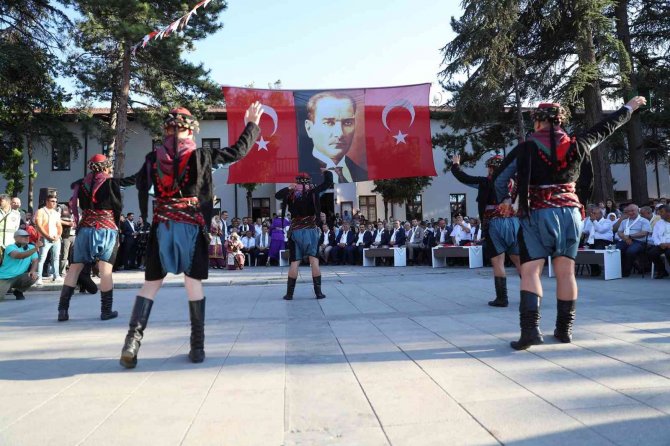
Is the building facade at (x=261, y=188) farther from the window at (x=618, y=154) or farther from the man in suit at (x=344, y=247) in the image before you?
the man in suit at (x=344, y=247)

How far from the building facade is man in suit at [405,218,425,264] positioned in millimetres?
18174

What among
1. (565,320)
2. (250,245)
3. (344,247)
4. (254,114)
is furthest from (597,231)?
(250,245)

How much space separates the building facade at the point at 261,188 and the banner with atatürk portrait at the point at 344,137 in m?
18.9

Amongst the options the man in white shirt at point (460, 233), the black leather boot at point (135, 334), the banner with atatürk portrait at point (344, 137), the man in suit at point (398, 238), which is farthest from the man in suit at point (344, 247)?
the black leather boot at point (135, 334)

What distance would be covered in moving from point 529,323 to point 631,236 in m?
8.71

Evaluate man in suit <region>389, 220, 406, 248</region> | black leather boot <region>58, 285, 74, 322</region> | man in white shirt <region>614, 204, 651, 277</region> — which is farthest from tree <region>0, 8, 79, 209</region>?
man in white shirt <region>614, 204, 651, 277</region>

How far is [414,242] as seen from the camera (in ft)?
60.9

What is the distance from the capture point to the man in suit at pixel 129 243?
1834cm

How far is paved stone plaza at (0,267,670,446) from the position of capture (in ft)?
8.41

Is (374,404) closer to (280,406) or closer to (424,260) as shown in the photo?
(280,406)

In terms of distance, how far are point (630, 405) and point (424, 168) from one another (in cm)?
1533

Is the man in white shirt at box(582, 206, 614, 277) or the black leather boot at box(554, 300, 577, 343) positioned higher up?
the man in white shirt at box(582, 206, 614, 277)

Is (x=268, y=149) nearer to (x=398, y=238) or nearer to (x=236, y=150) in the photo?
(x=398, y=238)

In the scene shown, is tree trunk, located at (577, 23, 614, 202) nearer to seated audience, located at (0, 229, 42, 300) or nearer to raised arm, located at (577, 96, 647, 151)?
raised arm, located at (577, 96, 647, 151)
